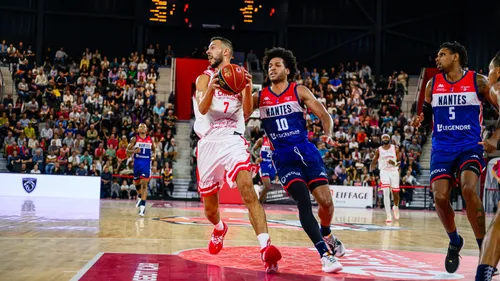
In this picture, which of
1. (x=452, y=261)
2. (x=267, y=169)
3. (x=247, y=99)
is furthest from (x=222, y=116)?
(x=267, y=169)

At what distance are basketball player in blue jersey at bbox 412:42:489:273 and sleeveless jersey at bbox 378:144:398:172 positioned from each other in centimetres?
852

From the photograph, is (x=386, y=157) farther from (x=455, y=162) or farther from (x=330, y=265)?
(x=330, y=265)

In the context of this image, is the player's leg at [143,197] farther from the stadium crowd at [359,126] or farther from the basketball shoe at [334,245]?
the stadium crowd at [359,126]

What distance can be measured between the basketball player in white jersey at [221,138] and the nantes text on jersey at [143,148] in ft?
25.2

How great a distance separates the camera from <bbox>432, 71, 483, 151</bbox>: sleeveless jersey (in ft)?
19.8

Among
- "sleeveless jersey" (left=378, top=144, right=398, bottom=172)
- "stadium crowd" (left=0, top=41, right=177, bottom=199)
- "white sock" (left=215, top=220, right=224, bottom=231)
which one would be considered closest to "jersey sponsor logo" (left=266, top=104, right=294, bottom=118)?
"white sock" (left=215, top=220, right=224, bottom=231)

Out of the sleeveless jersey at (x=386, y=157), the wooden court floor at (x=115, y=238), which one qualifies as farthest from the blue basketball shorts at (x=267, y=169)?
the wooden court floor at (x=115, y=238)

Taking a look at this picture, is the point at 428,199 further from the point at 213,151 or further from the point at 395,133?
the point at 213,151

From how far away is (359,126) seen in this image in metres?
23.5

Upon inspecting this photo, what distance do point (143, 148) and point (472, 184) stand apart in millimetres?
9582

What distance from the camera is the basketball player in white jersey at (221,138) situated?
5.98 meters

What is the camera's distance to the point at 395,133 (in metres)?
23.1

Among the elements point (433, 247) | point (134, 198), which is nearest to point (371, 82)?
point (134, 198)

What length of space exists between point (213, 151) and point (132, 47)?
82.7ft
